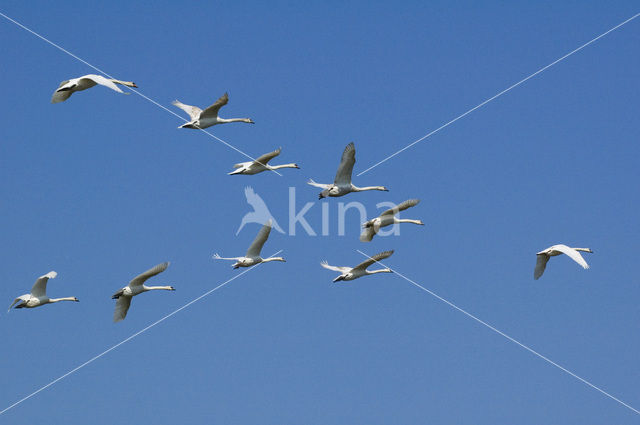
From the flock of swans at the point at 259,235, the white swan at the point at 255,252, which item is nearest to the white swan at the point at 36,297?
the flock of swans at the point at 259,235

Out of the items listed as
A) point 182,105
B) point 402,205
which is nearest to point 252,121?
point 182,105

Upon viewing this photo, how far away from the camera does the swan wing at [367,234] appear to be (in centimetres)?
5825

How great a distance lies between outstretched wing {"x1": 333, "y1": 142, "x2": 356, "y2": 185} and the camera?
5659 centimetres

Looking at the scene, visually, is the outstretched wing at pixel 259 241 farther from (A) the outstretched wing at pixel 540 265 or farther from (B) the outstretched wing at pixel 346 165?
(A) the outstretched wing at pixel 540 265

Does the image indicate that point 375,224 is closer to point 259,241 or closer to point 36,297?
point 259,241

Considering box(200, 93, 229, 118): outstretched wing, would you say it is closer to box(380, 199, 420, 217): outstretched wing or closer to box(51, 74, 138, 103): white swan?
box(51, 74, 138, 103): white swan

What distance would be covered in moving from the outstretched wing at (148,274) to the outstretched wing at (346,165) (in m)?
9.40

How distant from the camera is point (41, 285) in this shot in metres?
61.1

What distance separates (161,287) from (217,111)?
10.3m

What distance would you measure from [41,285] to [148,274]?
7732 mm

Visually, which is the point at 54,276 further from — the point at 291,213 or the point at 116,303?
the point at 291,213

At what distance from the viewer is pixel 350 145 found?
185 ft

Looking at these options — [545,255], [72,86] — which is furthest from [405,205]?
[72,86]

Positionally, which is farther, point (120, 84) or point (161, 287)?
point (161, 287)
